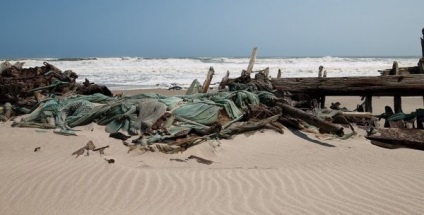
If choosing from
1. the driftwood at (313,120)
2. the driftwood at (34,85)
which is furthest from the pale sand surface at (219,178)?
the driftwood at (34,85)

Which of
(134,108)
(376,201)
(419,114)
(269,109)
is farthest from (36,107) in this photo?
(419,114)

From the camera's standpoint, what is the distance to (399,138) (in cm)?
618

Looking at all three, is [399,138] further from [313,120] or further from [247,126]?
Answer: [247,126]

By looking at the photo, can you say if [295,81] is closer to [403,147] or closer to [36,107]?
[403,147]

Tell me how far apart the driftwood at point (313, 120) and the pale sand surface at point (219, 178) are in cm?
22

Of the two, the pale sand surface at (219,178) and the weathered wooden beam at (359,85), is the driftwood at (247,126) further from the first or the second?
the weathered wooden beam at (359,85)

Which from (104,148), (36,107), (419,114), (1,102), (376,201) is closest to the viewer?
(376,201)

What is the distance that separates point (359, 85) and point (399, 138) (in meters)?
1.72

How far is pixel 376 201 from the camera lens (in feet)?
12.7

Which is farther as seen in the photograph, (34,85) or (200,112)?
(34,85)

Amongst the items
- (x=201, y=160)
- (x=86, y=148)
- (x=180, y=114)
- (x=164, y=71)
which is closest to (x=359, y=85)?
(x=180, y=114)

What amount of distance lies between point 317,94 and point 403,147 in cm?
244

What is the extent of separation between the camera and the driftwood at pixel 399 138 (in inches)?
237

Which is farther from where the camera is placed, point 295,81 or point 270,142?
point 295,81
